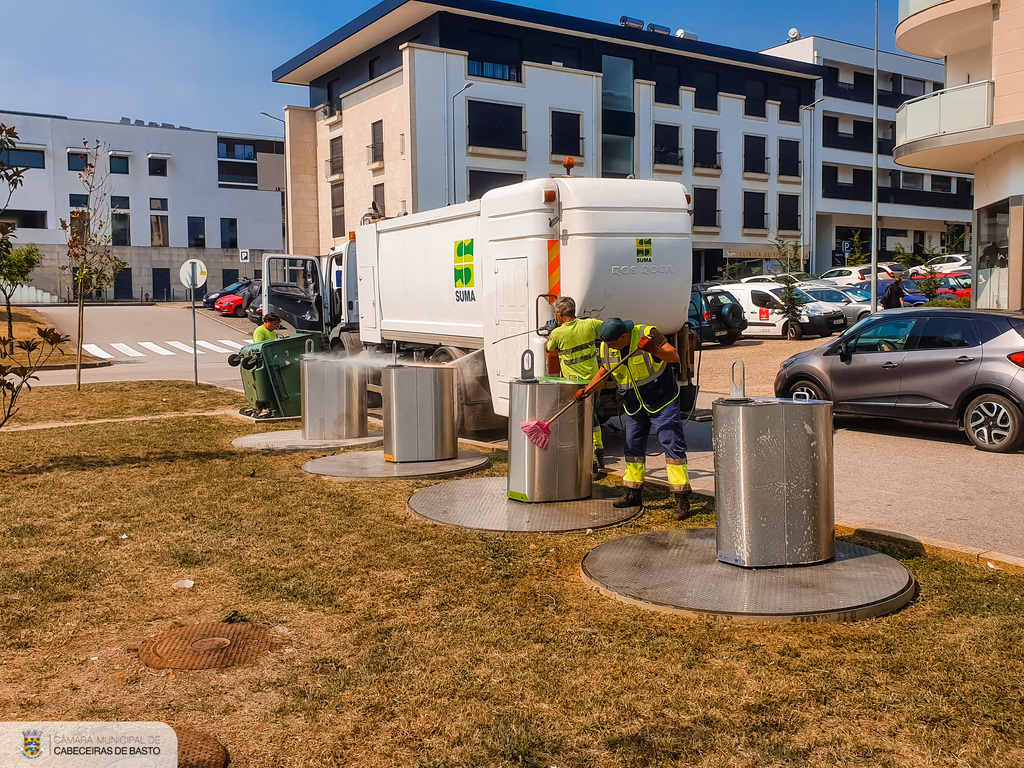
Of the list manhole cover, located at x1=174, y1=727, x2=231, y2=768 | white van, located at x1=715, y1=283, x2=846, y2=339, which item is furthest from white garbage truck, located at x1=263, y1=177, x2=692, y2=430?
white van, located at x1=715, y1=283, x2=846, y2=339

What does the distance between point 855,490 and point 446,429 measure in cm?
410

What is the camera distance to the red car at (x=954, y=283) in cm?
2886

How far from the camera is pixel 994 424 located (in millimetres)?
10711

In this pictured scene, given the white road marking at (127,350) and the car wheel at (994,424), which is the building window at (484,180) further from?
the car wheel at (994,424)

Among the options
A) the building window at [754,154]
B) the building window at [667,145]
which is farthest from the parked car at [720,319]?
the building window at [754,154]

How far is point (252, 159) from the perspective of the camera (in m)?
73.6

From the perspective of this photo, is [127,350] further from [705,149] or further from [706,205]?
[705,149]

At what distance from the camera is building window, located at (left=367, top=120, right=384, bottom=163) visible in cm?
4178

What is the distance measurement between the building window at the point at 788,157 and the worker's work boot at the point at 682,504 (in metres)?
49.0

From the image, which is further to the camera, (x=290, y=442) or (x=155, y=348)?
(x=155, y=348)

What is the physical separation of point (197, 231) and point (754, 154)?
39493mm

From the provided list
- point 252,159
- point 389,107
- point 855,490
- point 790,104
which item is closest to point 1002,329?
point 855,490

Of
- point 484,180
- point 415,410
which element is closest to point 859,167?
point 484,180

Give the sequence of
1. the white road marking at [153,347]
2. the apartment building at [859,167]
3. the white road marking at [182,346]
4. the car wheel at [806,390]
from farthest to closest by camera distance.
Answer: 1. the apartment building at [859,167]
2. the white road marking at [182,346]
3. the white road marking at [153,347]
4. the car wheel at [806,390]
